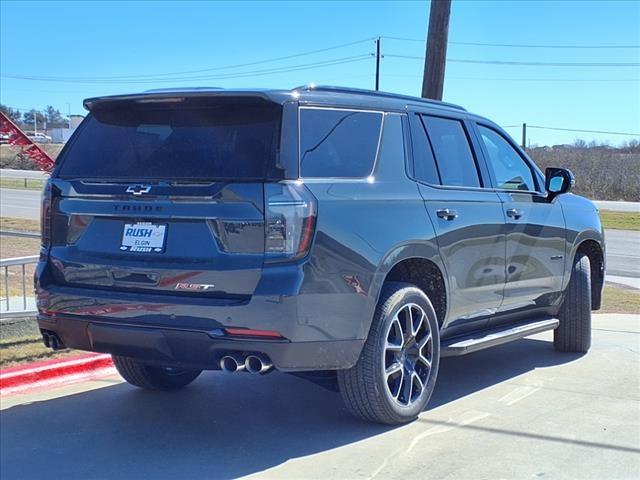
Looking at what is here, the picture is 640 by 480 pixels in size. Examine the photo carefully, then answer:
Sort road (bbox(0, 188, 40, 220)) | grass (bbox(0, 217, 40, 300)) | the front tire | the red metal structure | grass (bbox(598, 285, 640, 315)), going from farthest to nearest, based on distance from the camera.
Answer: road (bbox(0, 188, 40, 220)), the red metal structure, grass (bbox(0, 217, 40, 300)), grass (bbox(598, 285, 640, 315)), the front tire

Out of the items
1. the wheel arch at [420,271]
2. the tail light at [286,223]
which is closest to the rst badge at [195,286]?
the tail light at [286,223]

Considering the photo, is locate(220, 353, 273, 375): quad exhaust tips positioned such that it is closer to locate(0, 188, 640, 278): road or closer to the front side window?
the front side window

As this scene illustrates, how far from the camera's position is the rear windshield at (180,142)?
14.3 feet

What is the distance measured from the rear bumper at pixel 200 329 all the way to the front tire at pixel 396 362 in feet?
0.70

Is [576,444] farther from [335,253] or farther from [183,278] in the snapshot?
[183,278]

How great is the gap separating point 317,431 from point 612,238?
1935cm

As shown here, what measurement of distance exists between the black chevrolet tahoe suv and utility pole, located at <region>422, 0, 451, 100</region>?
19.4 feet

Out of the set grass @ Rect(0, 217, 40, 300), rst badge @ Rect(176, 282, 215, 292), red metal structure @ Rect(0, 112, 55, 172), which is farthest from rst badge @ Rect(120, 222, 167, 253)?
red metal structure @ Rect(0, 112, 55, 172)

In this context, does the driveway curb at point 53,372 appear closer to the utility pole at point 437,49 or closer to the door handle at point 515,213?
the door handle at point 515,213

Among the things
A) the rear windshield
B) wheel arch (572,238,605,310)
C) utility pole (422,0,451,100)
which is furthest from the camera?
utility pole (422,0,451,100)

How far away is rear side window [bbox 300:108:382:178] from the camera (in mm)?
4477

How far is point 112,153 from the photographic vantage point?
4.83 m

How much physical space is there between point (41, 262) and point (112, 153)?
824mm

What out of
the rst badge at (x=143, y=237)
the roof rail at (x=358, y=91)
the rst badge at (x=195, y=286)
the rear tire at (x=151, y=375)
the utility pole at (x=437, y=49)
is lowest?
the rear tire at (x=151, y=375)
